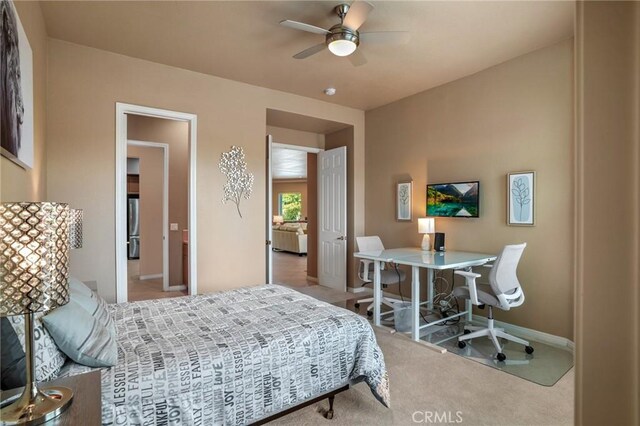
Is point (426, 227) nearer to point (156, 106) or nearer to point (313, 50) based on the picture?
point (313, 50)

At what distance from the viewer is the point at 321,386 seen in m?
1.98

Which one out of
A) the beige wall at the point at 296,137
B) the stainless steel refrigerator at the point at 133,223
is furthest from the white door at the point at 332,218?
the stainless steel refrigerator at the point at 133,223

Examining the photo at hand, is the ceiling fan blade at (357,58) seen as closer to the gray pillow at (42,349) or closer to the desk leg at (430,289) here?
the desk leg at (430,289)

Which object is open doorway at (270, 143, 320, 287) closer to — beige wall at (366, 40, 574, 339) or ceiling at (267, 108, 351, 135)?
ceiling at (267, 108, 351, 135)

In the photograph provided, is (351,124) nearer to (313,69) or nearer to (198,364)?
(313,69)

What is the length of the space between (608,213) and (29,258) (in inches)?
52.1

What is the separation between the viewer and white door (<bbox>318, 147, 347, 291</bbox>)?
535cm

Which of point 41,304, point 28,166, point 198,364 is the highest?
point 28,166

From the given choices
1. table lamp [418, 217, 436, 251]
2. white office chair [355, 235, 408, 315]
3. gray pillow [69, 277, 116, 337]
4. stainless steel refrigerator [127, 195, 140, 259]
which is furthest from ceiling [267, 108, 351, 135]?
stainless steel refrigerator [127, 195, 140, 259]

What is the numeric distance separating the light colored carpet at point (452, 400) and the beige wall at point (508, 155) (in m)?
1.02

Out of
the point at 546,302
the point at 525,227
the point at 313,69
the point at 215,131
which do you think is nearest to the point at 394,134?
the point at 313,69

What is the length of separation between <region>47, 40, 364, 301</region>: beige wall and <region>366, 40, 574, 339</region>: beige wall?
1.67 m

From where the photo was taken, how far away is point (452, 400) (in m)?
2.29

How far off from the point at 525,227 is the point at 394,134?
7.31ft
